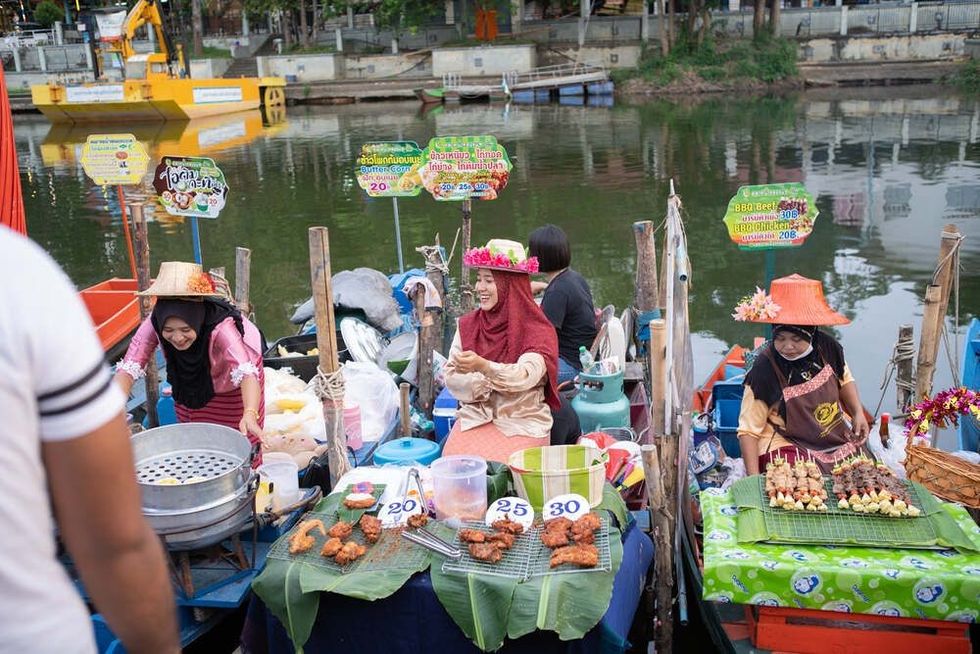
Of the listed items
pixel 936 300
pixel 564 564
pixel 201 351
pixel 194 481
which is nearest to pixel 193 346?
A: pixel 201 351

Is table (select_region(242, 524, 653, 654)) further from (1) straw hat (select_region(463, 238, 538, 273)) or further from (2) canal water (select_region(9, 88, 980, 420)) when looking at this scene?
(2) canal water (select_region(9, 88, 980, 420))

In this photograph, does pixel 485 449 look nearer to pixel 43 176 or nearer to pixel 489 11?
pixel 43 176

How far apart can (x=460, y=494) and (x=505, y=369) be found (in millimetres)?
842

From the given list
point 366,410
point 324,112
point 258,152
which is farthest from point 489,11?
point 366,410

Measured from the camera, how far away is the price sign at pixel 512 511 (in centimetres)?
385

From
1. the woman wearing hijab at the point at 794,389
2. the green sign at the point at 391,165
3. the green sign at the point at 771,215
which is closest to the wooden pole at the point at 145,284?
the green sign at the point at 391,165

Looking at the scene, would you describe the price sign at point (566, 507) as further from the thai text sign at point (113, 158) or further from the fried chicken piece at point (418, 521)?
the thai text sign at point (113, 158)

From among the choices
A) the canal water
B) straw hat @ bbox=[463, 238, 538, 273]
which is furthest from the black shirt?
the canal water

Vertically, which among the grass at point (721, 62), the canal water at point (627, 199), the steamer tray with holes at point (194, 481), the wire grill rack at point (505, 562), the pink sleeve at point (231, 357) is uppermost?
the grass at point (721, 62)

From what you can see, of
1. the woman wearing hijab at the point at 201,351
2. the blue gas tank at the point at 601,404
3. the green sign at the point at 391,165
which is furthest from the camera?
the green sign at the point at 391,165

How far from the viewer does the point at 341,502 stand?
4125 mm

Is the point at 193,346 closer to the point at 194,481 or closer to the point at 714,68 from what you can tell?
the point at 194,481

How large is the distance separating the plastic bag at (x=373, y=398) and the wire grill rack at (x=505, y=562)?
213cm

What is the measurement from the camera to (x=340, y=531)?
381 centimetres
